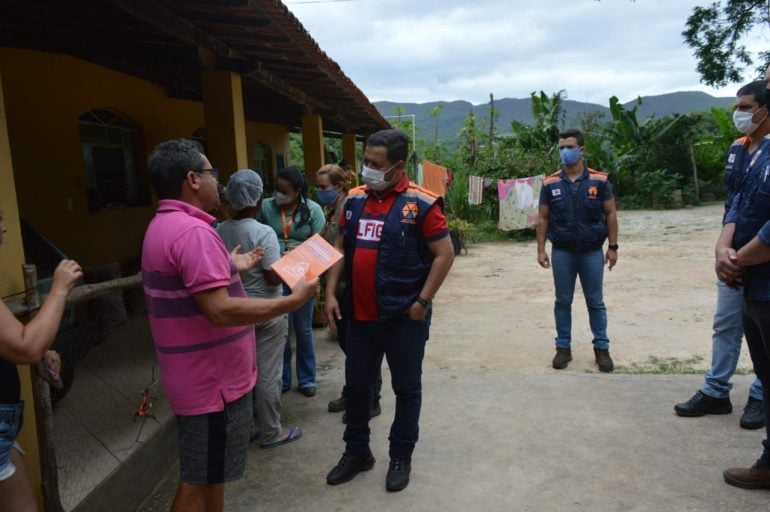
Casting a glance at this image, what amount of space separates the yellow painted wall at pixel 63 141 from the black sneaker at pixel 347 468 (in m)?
4.98

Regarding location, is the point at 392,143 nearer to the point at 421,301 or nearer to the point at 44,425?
the point at 421,301

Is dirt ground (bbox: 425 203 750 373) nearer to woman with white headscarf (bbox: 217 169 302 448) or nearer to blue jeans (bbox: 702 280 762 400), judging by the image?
blue jeans (bbox: 702 280 762 400)

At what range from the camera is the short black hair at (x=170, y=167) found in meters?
1.96

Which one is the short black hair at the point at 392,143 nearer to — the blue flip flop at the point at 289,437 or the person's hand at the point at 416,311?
the person's hand at the point at 416,311

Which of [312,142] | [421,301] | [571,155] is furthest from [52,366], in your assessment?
[312,142]

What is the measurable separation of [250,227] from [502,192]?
10488mm

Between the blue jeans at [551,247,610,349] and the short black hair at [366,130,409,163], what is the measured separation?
2102 millimetres

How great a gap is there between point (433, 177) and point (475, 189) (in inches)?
80.0

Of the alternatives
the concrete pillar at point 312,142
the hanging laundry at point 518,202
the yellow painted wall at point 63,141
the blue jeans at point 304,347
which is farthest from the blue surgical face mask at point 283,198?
the hanging laundry at point 518,202

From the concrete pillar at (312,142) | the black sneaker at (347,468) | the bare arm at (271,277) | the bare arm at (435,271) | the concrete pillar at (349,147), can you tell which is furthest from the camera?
the concrete pillar at (349,147)

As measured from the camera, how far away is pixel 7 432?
1.73 metres

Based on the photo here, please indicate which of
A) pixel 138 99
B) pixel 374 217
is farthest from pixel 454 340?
pixel 138 99

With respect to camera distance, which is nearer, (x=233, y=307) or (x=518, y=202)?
(x=233, y=307)

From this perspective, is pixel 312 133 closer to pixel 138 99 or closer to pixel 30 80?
pixel 138 99
